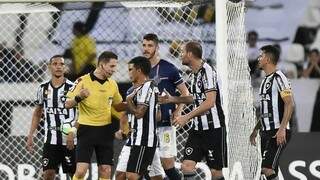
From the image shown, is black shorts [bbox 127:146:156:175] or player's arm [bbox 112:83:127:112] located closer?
black shorts [bbox 127:146:156:175]

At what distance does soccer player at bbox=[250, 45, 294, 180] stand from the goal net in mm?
740

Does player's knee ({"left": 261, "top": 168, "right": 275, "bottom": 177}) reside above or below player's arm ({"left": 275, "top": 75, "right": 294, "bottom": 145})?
below

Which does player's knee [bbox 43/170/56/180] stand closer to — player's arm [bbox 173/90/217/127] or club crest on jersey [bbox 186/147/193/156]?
club crest on jersey [bbox 186/147/193/156]

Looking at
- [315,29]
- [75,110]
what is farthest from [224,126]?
[315,29]

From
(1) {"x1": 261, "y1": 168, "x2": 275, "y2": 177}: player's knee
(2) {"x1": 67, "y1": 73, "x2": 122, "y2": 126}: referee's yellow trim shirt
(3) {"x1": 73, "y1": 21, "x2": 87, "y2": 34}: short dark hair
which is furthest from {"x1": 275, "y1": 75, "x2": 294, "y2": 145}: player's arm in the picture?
(3) {"x1": 73, "y1": 21, "x2": 87, "y2": 34}: short dark hair

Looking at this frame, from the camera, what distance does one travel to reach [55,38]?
1321 cm

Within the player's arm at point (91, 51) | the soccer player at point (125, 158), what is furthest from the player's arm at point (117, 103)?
the player's arm at point (91, 51)

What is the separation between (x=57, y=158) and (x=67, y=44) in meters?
2.76

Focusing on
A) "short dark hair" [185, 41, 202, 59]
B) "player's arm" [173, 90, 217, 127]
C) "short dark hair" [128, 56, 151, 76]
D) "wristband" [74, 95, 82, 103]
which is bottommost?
"player's arm" [173, 90, 217, 127]

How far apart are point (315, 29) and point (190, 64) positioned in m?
5.23

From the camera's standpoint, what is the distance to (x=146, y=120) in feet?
29.7

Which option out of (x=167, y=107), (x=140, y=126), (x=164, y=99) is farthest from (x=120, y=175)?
(x=167, y=107)

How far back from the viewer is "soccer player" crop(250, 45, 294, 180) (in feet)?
31.0

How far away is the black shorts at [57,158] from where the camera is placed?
10.6 metres
